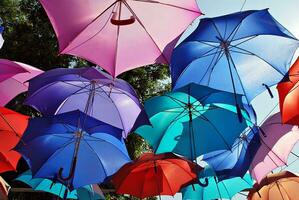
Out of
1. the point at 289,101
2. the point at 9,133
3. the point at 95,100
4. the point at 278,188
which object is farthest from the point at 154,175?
the point at 289,101

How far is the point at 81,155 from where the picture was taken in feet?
17.0

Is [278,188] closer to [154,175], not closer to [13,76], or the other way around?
[154,175]

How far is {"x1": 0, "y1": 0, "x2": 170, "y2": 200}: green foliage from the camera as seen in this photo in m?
10.8

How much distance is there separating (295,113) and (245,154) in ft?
3.07

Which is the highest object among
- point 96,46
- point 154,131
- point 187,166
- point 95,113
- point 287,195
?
point 96,46

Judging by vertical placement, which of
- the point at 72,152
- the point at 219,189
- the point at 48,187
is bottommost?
the point at 219,189

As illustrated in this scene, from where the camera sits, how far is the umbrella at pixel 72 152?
502 cm

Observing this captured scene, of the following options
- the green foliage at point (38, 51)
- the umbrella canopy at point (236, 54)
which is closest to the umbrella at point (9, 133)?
the umbrella canopy at point (236, 54)

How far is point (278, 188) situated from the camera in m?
5.97

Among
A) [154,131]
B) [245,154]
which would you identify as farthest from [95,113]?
[245,154]

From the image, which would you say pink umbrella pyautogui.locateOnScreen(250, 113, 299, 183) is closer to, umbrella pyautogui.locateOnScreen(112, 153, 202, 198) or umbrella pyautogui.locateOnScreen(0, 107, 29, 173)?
umbrella pyautogui.locateOnScreen(112, 153, 202, 198)

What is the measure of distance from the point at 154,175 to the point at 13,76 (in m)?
2.39

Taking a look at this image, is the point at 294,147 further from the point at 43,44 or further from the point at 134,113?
the point at 43,44

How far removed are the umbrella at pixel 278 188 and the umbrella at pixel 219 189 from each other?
0.55 feet
